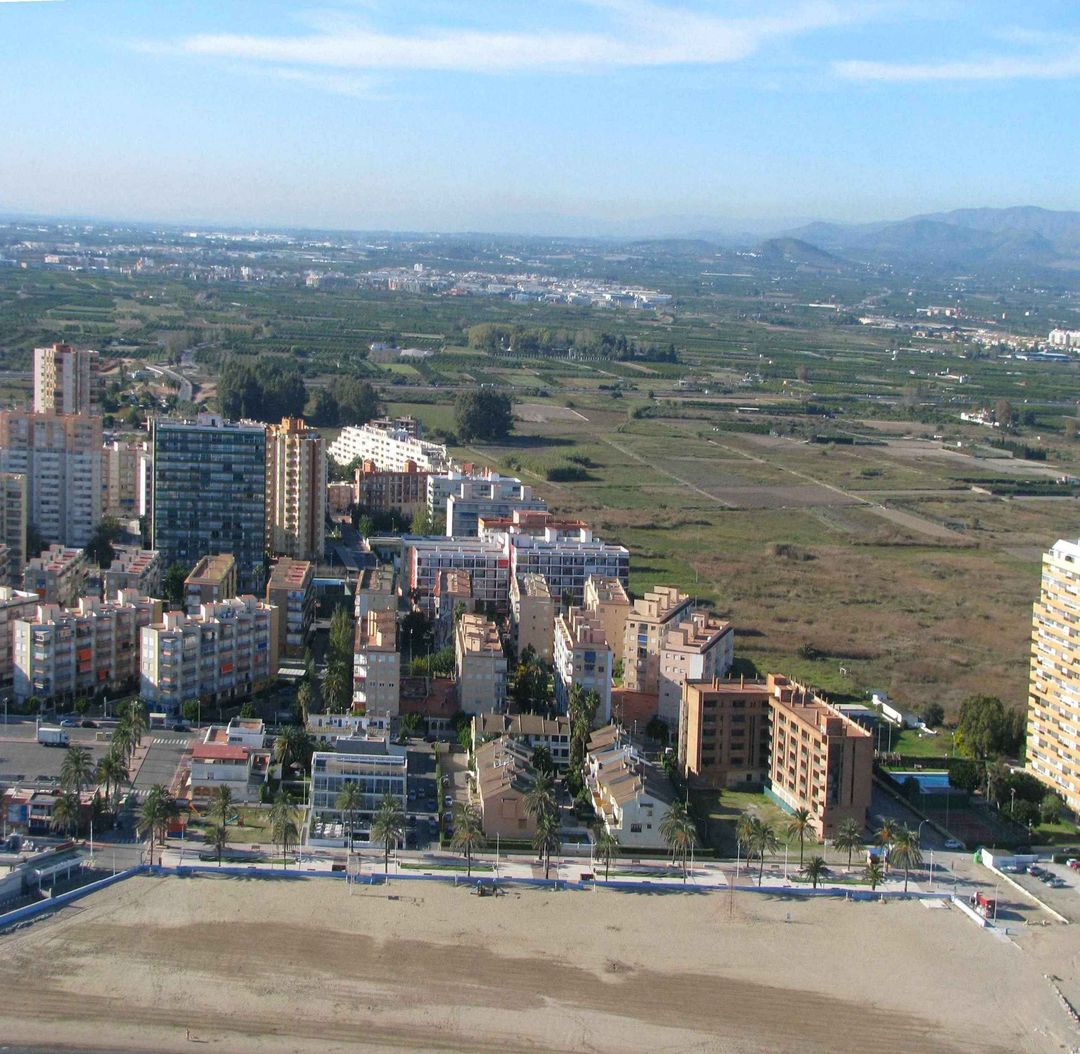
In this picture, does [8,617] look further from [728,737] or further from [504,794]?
[728,737]

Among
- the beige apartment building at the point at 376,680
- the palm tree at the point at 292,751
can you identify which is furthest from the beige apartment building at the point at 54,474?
the palm tree at the point at 292,751

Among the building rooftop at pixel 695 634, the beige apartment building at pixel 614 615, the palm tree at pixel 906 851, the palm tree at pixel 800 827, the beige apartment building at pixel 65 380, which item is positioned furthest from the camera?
the beige apartment building at pixel 65 380

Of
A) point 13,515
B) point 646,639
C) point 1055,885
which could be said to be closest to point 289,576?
point 646,639

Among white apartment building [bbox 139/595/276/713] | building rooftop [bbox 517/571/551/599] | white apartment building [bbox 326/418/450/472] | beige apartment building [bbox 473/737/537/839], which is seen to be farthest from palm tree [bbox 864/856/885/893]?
white apartment building [bbox 326/418/450/472]

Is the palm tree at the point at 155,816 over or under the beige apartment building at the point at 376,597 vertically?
under

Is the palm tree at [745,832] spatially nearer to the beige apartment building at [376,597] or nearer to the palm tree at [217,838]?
the palm tree at [217,838]
